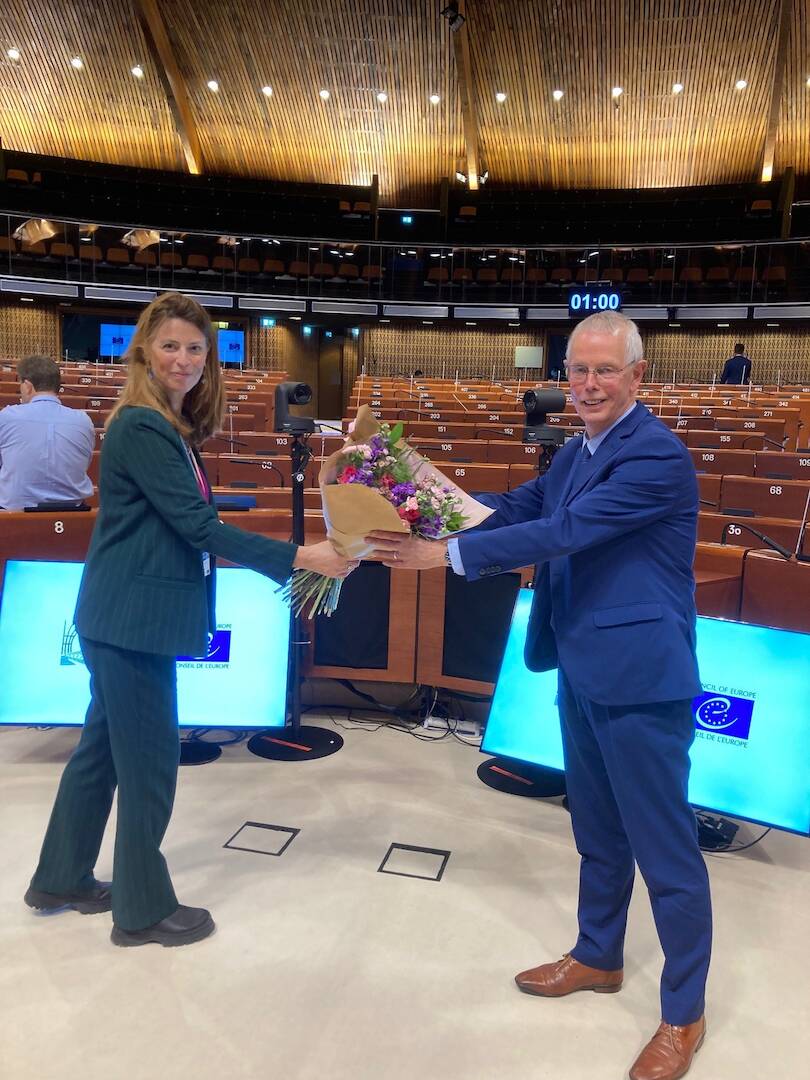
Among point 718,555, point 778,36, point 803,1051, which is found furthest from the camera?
point 778,36

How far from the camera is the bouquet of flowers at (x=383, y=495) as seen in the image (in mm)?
1896

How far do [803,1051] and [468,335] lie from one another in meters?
19.9

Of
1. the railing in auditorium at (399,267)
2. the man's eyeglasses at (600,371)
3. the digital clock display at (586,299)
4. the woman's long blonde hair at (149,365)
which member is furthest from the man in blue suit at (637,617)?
the railing in auditorium at (399,267)

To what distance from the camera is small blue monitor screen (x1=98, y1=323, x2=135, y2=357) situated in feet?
64.8

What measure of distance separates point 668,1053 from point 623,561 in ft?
3.32

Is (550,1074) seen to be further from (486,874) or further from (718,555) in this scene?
(718,555)

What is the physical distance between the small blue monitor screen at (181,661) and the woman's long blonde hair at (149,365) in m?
1.26

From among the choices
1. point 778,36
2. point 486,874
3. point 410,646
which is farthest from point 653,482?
point 778,36

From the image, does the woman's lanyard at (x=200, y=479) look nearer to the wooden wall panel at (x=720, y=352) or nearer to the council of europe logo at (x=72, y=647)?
the council of europe logo at (x=72, y=647)

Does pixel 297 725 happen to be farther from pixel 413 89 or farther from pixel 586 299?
pixel 413 89

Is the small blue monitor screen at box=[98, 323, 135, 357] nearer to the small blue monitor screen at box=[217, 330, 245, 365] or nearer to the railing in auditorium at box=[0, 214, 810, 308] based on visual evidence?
the railing in auditorium at box=[0, 214, 810, 308]

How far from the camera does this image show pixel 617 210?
19.1m

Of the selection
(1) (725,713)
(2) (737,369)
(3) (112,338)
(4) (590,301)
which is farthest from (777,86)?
(1) (725,713)

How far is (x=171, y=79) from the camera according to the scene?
1720cm
